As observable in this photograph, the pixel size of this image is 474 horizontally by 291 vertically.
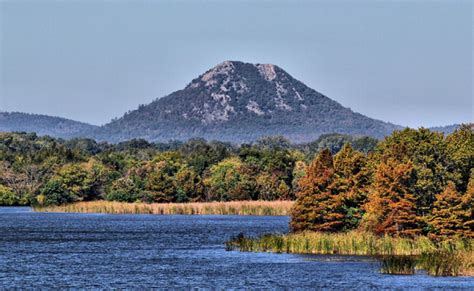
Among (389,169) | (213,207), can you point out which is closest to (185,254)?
(389,169)

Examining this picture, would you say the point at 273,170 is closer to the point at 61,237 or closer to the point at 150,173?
the point at 150,173

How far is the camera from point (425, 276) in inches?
2132

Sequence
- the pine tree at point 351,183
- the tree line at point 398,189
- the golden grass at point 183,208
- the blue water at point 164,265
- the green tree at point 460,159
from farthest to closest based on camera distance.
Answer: the golden grass at point 183,208
the pine tree at point 351,183
the green tree at point 460,159
the tree line at point 398,189
the blue water at point 164,265

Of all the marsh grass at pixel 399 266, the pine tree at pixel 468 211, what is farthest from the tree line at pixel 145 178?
the marsh grass at pixel 399 266

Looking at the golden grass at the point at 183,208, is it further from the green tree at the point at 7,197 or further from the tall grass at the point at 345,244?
the tall grass at the point at 345,244

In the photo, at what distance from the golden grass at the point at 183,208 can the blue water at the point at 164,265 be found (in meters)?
31.9

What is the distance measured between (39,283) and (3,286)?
1954mm

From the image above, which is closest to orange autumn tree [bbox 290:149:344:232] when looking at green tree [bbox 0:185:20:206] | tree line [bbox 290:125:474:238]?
tree line [bbox 290:125:474:238]

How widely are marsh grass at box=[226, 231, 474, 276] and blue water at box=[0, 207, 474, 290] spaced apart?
111 centimetres

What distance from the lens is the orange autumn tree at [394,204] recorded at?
68.2 metres

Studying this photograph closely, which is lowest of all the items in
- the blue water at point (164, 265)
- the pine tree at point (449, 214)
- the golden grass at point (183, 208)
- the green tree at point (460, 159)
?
the blue water at point (164, 265)

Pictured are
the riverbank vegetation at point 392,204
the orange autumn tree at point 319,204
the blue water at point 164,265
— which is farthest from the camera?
the orange autumn tree at point 319,204

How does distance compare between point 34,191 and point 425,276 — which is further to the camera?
point 34,191

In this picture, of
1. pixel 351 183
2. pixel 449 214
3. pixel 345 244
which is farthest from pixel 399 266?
pixel 351 183
